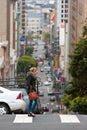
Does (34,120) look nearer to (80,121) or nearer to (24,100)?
(80,121)

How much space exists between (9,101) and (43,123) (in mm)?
4201

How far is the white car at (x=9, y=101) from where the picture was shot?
18.6m

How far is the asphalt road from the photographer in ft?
45.3

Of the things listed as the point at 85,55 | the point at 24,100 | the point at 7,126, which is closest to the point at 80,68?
the point at 85,55

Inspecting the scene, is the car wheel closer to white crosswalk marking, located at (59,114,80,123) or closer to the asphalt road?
the asphalt road

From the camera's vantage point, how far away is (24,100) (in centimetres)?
2016

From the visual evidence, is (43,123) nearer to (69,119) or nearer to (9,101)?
(69,119)

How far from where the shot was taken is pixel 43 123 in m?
14.5

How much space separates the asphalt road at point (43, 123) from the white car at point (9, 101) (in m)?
2.78

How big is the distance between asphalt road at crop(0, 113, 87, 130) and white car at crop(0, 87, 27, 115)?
2779 millimetres

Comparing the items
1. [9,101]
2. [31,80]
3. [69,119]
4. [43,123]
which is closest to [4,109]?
[9,101]

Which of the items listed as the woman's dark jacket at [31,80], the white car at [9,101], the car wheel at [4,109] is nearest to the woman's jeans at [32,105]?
the woman's dark jacket at [31,80]

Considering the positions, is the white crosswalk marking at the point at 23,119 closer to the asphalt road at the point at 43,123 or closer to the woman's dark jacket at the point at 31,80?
the asphalt road at the point at 43,123

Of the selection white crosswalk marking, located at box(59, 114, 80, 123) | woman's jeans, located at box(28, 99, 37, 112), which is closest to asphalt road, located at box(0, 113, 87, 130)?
white crosswalk marking, located at box(59, 114, 80, 123)
